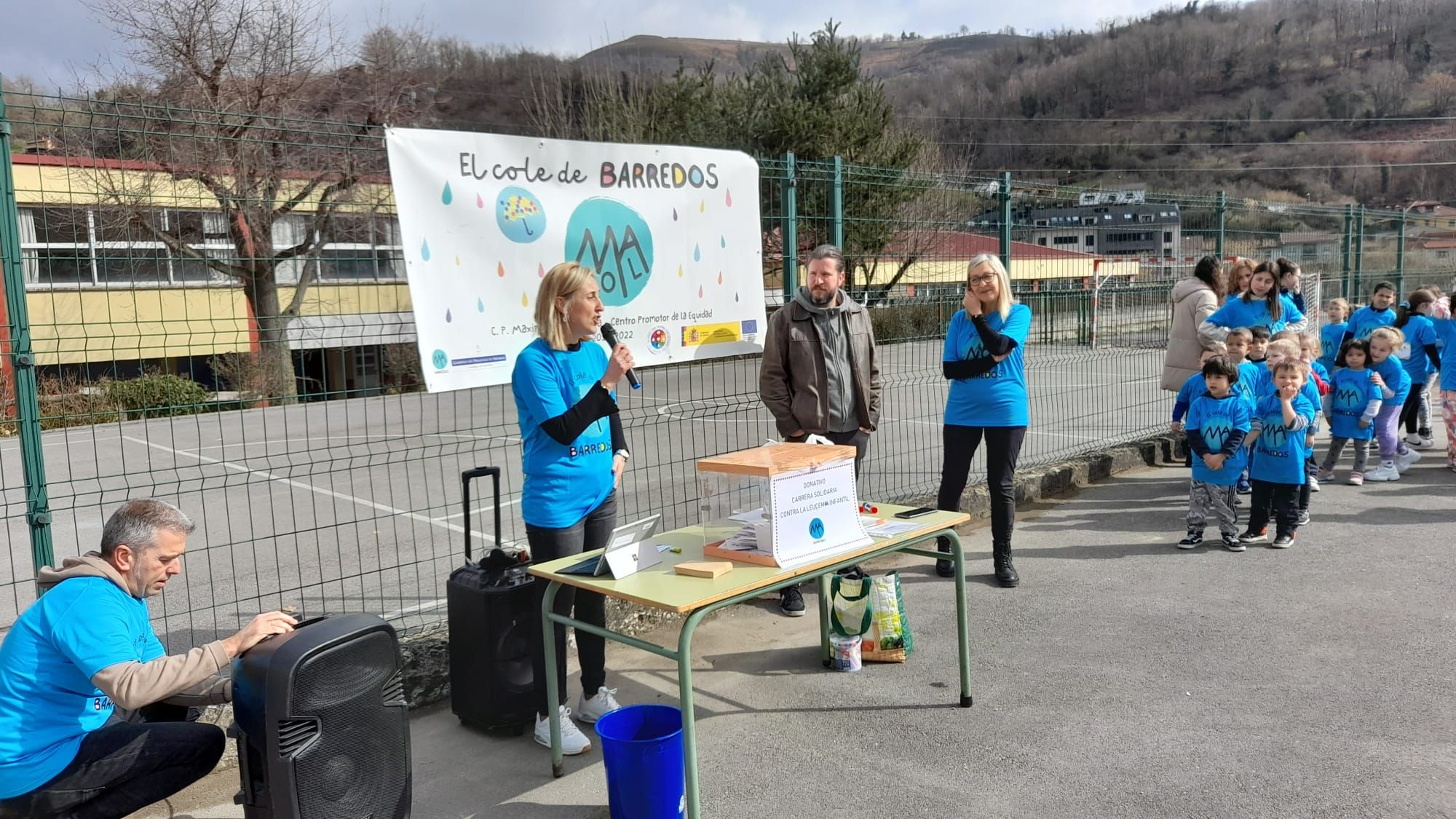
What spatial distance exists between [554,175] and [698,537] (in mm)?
2017

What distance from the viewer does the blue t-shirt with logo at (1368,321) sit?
9445 mm

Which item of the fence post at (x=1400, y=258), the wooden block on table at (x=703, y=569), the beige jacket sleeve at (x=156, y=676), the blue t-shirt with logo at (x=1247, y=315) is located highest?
the fence post at (x=1400, y=258)

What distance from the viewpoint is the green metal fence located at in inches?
176

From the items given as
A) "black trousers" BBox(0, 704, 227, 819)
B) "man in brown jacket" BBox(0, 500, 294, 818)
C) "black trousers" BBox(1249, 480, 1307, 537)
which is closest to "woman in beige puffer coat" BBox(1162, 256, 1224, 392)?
"black trousers" BBox(1249, 480, 1307, 537)

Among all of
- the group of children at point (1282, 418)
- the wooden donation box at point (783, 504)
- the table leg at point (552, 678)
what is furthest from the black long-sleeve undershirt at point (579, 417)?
the group of children at point (1282, 418)

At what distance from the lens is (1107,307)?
10.4 m

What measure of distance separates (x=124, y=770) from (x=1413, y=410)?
36.9 feet

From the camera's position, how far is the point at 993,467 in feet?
18.7

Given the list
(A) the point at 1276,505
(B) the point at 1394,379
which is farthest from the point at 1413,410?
(A) the point at 1276,505

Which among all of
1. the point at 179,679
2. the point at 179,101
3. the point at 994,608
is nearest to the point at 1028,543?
the point at 994,608

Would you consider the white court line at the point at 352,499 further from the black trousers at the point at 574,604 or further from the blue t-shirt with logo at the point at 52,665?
the blue t-shirt with logo at the point at 52,665

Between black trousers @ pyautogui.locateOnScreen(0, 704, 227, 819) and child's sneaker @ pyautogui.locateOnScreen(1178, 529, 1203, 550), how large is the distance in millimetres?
5758

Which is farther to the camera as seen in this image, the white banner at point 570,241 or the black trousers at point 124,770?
the white banner at point 570,241

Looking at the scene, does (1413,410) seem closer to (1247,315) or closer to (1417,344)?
(1417,344)
